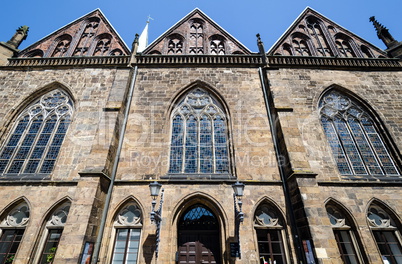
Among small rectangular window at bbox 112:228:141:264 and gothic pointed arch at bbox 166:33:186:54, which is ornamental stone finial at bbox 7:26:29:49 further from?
small rectangular window at bbox 112:228:141:264

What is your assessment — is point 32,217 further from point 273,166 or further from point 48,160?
point 273,166

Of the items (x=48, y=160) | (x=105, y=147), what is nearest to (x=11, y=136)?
(x=48, y=160)

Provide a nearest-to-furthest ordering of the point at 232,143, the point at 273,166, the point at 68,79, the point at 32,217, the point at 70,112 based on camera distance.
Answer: the point at 32,217 → the point at 273,166 → the point at 232,143 → the point at 70,112 → the point at 68,79

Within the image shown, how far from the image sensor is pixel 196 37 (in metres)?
12.8

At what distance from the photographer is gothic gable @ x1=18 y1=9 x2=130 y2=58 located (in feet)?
39.1

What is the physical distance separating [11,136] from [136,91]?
5696 mm

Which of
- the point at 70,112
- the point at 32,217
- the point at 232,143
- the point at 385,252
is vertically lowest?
the point at 385,252

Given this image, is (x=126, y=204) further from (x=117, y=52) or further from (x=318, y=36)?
(x=318, y=36)

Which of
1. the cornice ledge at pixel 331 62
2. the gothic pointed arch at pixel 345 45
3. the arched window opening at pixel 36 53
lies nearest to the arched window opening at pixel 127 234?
the cornice ledge at pixel 331 62

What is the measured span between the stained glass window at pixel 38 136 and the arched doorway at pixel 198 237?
576cm

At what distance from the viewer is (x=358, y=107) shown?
9.71 meters

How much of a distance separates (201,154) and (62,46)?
1136cm

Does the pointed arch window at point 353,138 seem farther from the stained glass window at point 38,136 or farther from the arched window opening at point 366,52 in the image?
the stained glass window at point 38,136

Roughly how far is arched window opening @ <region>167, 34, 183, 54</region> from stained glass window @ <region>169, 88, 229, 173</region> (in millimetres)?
3614
